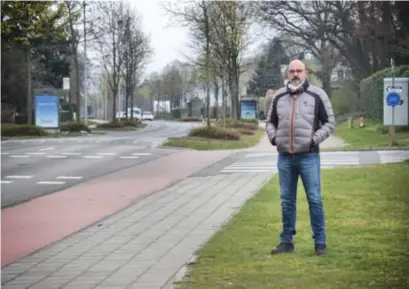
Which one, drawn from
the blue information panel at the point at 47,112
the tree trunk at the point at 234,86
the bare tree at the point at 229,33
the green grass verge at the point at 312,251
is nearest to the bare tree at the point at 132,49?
the tree trunk at the point at 234,86

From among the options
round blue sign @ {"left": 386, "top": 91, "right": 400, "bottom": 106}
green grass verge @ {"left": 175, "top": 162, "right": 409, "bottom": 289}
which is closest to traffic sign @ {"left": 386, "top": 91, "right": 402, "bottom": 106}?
round blue sign @ {"left": 386, "top": 91, "right": 400, "bottom": 106}

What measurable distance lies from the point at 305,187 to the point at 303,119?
0.71 metres

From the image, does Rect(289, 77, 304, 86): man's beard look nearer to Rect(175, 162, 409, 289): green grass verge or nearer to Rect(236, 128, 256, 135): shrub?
Rect(175, 162, 409, 289): green grass verge

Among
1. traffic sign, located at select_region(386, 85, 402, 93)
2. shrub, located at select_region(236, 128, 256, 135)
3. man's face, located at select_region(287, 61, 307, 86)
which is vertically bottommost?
shrub, located at select_region(236, 128, 256, 135)

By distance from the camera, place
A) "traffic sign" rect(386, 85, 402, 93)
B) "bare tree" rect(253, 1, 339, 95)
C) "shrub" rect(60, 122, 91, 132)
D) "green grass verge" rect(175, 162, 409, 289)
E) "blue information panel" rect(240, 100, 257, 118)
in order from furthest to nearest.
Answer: "blue information panel" rect(240, 100, 257, 118), "bare tree" rect(253, 1, 339, 95), "shrub" rect(60, 122, 91, 132), "traffic sign" rect(386, 85, 402, 93), "green grass verge" rect(175, 162, 409, 289)

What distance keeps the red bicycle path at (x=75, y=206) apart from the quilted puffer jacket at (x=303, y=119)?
124 inches

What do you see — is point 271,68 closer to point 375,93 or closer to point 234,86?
point 234,86

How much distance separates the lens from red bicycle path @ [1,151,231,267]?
9.23 m

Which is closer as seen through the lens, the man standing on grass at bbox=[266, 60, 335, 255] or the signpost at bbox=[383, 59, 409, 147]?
the man standing on grass at bbox=[266, 60, 335, 255]

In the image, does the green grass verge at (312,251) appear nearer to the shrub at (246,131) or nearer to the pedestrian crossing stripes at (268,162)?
the pedestrian crossing stripes at (268,162)

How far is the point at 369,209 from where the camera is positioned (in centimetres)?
1035

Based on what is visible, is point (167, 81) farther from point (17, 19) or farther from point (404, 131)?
point (17, 19)

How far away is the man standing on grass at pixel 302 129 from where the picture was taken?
22.9 feet

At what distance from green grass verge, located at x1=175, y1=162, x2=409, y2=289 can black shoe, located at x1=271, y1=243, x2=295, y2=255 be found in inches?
3.0
